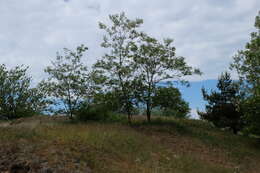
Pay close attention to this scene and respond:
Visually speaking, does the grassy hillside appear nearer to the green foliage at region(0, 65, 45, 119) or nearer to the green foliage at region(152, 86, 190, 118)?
the green foliage at region(152, 86, 190, 118)

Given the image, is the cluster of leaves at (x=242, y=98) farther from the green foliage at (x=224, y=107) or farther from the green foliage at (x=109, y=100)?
the green foliage at (x=109, y=100)

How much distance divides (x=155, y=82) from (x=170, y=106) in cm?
218

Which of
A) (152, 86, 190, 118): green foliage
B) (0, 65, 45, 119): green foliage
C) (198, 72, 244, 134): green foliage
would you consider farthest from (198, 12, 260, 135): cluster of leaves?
(0, 65, 45, 119): green foliage

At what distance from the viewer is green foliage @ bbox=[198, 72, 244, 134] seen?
19.1 m

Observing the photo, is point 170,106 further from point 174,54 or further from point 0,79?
point 0,79

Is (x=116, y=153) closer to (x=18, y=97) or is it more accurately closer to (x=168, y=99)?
(x=168, y=99)

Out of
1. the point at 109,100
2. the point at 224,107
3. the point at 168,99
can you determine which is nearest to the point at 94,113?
the point at 109,100

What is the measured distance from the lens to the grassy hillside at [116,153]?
21.5 ft

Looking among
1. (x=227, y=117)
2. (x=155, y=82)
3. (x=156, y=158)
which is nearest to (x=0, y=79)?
(x=155, y=82)

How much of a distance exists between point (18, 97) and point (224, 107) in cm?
2063

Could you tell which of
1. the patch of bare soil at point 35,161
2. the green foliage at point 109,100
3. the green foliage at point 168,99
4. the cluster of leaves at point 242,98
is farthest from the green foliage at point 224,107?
the patch of bare soil at point 35,161

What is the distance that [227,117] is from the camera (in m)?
19.4

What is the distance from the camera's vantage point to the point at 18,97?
24469 mm

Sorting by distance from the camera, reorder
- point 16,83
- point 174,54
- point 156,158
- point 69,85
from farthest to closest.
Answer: point 16,83
point 174,54
point 69,85
point 156,158
